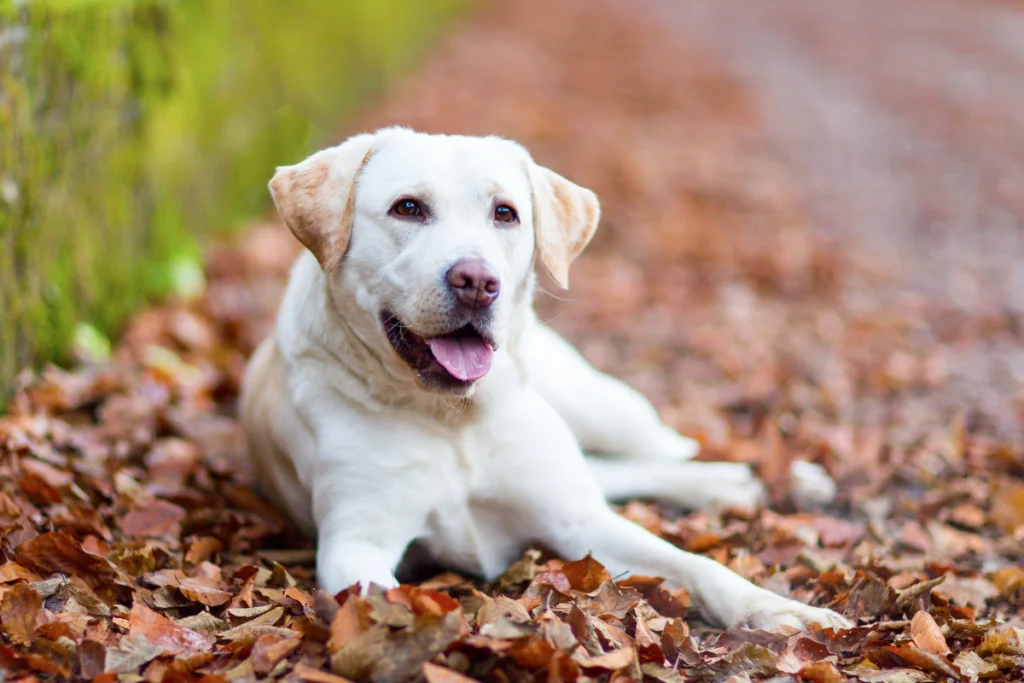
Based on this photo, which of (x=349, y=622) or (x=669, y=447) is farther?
(x=669, y=447)

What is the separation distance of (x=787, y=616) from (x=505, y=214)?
143cm

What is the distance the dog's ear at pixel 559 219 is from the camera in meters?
3.51

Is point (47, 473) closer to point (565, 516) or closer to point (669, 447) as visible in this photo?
point (565, 516)

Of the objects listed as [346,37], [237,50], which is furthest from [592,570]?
[346,37]

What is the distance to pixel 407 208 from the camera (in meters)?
3.27

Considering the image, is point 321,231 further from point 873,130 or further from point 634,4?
point 634,4

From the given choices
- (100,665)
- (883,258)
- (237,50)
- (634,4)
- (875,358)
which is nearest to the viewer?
(100,665)

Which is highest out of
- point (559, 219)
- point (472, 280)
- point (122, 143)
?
point (122, 143)

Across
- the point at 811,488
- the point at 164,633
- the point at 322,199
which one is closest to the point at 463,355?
the point at 322,199

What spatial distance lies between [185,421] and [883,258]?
5680 millimetres

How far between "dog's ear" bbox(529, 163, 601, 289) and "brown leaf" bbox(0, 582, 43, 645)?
5.74 feet

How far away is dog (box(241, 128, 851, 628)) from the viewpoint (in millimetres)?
3162

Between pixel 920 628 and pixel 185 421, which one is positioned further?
pixel 185 421

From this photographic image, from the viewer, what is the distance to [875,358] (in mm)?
6164
